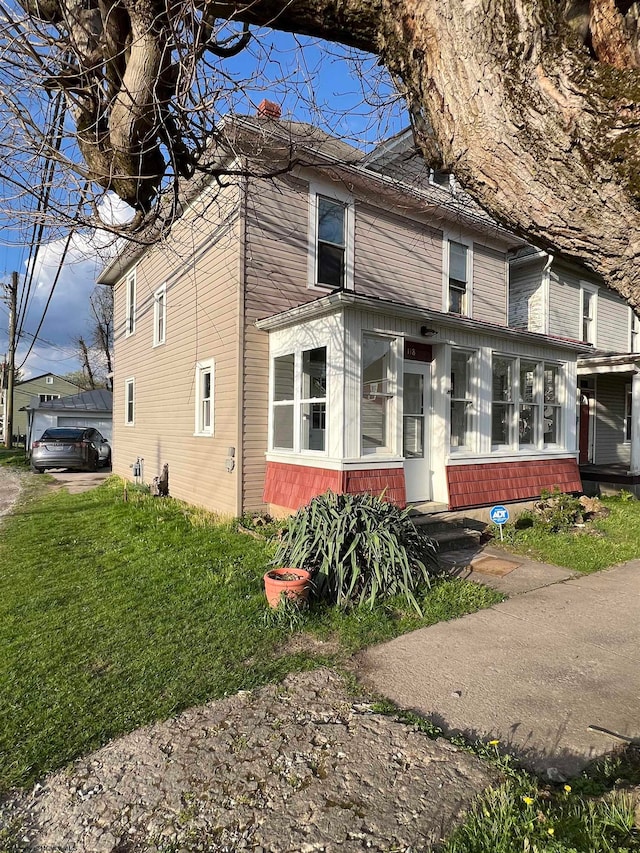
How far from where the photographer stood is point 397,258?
1016 centimetres

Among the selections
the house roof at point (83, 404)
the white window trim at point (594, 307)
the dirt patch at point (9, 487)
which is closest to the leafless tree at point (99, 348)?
the house roof at point (83, 404)

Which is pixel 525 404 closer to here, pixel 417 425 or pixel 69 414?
pixel 417 425

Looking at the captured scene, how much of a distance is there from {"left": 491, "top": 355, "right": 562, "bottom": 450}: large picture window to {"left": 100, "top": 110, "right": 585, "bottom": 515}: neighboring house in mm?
34

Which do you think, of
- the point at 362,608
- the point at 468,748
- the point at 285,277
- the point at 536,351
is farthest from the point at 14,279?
the point at 468,748

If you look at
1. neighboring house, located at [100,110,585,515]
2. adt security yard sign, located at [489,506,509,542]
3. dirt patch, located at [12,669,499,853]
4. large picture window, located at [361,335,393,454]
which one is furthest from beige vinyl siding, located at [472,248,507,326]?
dirt patch, located at [12,669,499,853]

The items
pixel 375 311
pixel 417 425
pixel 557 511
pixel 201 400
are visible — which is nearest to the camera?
pixel 375 311

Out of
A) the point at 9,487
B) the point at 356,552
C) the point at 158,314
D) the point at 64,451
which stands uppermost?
the point at 158,314

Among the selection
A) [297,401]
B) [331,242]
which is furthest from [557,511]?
[331,242]

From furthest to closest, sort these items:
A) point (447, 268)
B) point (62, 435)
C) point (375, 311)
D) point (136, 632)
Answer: point (62, 435) → point (447, 268) → point (375, 311) → point (136, 632)

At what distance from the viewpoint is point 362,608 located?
4.55m

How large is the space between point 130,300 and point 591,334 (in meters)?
13.6

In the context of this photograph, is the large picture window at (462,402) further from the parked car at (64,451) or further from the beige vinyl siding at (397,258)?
the parked car at (64,451)

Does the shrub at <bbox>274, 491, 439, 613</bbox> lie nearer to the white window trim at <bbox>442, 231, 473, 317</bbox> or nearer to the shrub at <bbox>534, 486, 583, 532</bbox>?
the shrub at <bbox>534, 486, 583, 532</bbox>

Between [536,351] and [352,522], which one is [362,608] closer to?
[352,522]
